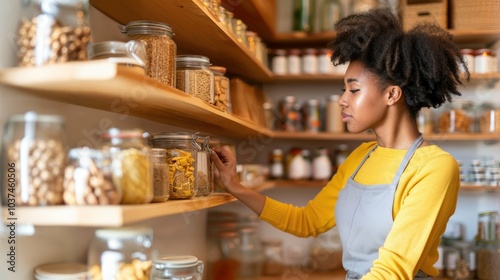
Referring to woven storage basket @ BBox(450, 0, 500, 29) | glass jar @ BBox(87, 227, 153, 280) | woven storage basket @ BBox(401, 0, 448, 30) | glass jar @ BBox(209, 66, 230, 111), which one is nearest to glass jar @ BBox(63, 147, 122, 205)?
glass jar @ BBox(87, 227, 153, 280)

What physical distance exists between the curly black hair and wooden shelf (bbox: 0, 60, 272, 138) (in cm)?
50

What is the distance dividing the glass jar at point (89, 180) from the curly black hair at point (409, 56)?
867 mm

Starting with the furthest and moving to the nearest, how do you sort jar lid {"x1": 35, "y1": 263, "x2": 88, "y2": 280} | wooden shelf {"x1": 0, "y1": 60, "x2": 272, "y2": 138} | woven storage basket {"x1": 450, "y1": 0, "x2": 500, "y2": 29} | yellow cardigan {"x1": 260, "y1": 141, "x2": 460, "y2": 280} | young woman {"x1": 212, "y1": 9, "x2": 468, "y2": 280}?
woven storage basket {"x1": 450, "y1": 0, "x2": 500, "y2": 29} < young woman {"x1": 212, "y1": 9, "x2": 468, "y2": 280} < yellow cardigan {"x1": 260, "y1": 141, "x2": 460, "y2": 280} < jar lid {"x1": 35, "y1": 263, "x2": 88, "y2": 280} < wooden shelf {"x1": 0, "y1": 60, "x2": 272, "y2": 138}

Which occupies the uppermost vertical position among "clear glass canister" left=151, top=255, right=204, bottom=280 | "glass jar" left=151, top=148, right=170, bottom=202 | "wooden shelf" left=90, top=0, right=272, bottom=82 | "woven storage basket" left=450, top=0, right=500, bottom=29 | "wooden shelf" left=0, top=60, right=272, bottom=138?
"woven storage basket" left=450, top=0, right=500, bottom=29

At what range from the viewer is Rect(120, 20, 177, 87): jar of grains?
0.94m

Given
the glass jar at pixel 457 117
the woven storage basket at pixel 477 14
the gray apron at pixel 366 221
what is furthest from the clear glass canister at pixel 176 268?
the woven storage basket at pixel 477 14

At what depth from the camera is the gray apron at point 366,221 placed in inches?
52.6

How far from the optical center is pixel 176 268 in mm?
1120

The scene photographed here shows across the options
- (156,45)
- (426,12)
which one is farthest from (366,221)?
(426,12)

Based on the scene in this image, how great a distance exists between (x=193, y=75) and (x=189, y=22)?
0.15 meters

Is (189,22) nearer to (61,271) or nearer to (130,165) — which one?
(130,165)

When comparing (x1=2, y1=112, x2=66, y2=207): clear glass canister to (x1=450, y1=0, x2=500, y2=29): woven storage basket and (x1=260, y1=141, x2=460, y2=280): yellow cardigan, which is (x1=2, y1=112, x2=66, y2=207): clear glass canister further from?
(x1=450, y1=0, x2=500, y2=29): woven storage basket

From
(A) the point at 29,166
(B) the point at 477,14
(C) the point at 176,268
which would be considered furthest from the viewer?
(B) the point at 477,14

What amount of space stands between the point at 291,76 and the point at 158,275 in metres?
1.68
